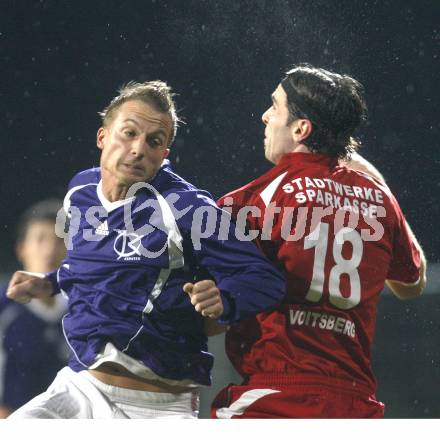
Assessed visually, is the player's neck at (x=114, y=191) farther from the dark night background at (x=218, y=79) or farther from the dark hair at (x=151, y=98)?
the dark night background at (x=218, y=79)

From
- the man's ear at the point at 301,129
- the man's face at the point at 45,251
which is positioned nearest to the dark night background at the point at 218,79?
the man's face at the point at 45,251

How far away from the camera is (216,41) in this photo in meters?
4.96

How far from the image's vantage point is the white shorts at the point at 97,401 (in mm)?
1784

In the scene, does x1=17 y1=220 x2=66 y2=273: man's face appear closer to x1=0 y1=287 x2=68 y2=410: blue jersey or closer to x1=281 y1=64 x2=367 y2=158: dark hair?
x1=0 y1=287 x2=68 y2=410: blue jersey

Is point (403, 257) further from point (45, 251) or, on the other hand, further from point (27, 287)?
point (45, 251)

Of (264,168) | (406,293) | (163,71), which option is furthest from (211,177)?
(406,293)

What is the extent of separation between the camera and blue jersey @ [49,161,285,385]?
175 cm

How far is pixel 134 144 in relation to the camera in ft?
6.22

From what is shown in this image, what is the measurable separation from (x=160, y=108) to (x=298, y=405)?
0.67 meters

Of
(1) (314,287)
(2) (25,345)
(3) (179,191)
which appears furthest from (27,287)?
(2) (25,345)

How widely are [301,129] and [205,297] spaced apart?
49 cm

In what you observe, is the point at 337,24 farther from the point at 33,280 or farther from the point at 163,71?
the point at 33,280

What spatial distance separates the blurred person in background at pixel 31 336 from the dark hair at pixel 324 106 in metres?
0.98

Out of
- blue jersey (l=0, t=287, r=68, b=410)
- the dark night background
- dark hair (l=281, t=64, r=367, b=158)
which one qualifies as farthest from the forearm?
the dark night background
